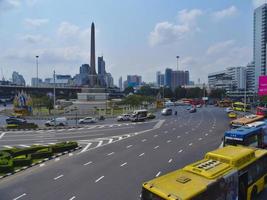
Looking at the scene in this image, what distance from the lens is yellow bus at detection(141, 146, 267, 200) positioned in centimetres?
1000

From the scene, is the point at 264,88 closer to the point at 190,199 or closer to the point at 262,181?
the point at 262,181

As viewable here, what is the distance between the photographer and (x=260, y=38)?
179 meters

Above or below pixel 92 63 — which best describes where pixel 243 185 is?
below

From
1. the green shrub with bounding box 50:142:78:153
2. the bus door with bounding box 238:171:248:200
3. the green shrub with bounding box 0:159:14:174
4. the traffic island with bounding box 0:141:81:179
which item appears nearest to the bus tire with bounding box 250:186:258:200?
the bus door with bounding box 238:171:248:200

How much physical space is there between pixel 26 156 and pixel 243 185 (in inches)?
733

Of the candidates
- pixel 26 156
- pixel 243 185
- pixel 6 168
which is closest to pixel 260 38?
pixel 26 156

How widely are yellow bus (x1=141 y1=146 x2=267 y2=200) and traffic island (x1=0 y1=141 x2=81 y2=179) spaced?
14487mm

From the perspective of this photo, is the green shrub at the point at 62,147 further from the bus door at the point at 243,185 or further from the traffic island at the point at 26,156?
the bus door at the point at 243,185

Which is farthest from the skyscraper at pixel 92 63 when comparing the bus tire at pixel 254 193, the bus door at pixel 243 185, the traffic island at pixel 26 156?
the bus door at pixel 243 185

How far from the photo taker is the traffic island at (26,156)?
70.6 feet

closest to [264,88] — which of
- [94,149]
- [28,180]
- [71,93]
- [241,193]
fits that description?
Result: [94,149]

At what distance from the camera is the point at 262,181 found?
1559cm

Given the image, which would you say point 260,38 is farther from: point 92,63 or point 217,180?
point 217,180

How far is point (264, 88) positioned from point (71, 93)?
6478 inches
